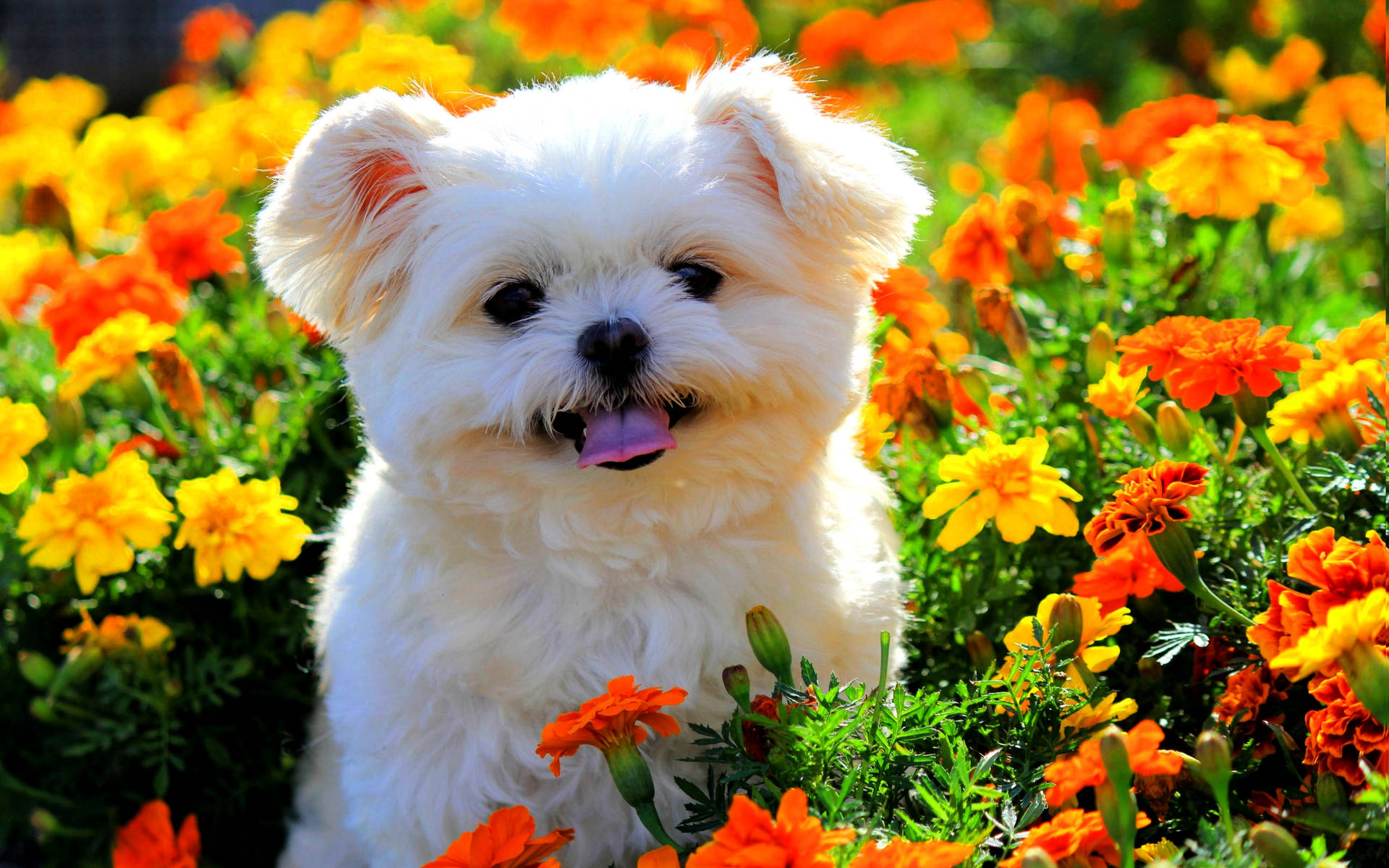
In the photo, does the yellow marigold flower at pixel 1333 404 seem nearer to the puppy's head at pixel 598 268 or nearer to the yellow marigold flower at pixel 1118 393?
the yellow marigold flower at pixel 1118 393

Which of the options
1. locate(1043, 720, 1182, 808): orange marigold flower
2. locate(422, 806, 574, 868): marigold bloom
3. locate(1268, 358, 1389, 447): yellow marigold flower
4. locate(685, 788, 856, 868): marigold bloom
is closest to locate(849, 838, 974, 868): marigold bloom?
locate(685, 788, 856, 868): marigold bloom

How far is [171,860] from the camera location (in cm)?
239

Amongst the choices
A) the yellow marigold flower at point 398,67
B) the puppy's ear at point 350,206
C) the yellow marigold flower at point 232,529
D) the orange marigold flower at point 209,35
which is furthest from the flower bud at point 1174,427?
the orange marigold flower at point 209,35

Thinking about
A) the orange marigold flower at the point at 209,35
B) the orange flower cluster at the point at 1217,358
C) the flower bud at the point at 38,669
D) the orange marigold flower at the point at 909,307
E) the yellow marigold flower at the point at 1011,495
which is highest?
the orange flower cluster at the point at 1217,358

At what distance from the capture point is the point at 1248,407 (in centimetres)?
202

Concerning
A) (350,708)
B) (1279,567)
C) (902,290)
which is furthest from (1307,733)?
(350,708)

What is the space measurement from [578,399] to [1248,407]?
43.6 inches

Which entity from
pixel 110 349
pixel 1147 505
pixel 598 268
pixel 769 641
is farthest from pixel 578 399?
pixel 110 349

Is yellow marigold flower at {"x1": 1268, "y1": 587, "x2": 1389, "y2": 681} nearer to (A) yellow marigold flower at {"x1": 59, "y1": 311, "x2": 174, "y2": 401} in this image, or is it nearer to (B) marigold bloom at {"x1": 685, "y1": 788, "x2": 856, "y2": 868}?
(B) marigold bloom at {"x1": 685, "y1": 788, "x2": 856, "y2": 868}

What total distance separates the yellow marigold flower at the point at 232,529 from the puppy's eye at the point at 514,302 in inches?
28.0

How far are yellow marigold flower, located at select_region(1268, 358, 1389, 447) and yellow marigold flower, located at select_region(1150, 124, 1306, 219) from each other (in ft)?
2.15

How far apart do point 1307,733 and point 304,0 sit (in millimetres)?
8480

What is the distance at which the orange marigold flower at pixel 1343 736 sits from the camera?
5.34ft

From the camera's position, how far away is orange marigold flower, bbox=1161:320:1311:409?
200 centimetres
